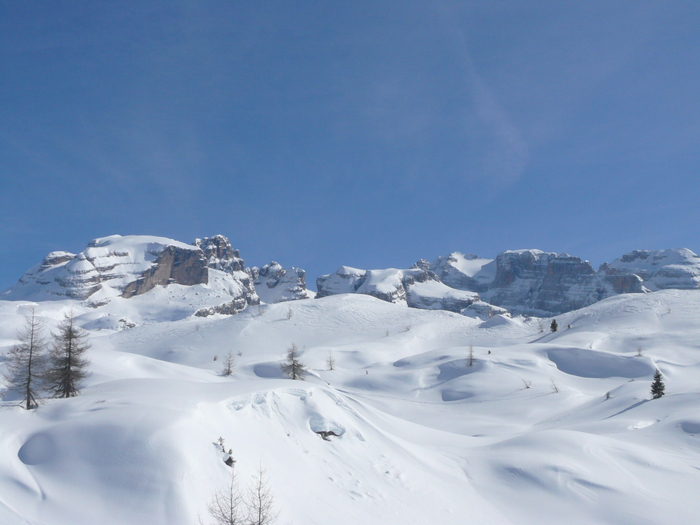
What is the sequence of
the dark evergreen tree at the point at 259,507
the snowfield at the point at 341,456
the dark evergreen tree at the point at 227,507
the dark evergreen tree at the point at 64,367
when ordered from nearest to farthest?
1. the dark evergreen tree at the point at 227,507
2. the dark evergreen tree at the point at 259,507
3. the snowfield at the point at 341,456
4. the dark evergreen tree at the point at 64,367

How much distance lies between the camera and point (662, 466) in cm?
1892

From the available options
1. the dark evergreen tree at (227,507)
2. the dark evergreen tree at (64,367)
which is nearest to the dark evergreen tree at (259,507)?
the dark evergreen tree at (227,507)

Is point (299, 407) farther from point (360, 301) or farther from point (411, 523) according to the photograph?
point (360, 301)

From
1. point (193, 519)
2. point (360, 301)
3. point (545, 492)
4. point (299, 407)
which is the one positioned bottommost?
point (545, 492)

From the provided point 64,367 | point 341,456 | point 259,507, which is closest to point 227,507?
point 259,507

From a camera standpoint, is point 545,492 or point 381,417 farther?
point 381,417

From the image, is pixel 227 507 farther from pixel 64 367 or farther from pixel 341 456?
pixel 64 367

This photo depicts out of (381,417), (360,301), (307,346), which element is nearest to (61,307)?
(360,301)

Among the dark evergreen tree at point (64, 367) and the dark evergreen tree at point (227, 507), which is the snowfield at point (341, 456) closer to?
the dark evergreen tree at point (227, 507)

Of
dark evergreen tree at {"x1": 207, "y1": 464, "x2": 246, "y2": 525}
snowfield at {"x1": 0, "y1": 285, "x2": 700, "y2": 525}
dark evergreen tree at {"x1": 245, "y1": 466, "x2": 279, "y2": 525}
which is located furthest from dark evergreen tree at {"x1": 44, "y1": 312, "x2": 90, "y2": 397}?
dark evergreen tree at {"x1": 245, "y1": 466, "x2": 279, "y2": 525}

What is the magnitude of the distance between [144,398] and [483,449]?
1472 centimetres

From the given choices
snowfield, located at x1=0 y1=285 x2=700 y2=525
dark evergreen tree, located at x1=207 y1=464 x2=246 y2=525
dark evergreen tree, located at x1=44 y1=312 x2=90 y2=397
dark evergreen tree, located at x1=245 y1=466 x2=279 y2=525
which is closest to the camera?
dark evergreen tree, located at x1=207 y1=464 x2=246 y2=525

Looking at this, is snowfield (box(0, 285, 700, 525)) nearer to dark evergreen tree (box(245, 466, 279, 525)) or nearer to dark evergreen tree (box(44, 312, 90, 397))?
dark evergreen tree (box(245, 466, 279, 525))

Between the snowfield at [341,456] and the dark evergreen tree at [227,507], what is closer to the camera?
the dark evergreen tree at [227,507]
